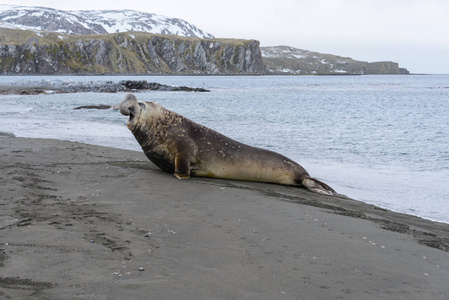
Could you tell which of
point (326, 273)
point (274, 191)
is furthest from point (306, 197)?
point (326, 273)

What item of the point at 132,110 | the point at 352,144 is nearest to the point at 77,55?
the point at 352,144

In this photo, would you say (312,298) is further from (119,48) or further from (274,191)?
(119,48)

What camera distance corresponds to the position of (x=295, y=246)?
14.8 ft

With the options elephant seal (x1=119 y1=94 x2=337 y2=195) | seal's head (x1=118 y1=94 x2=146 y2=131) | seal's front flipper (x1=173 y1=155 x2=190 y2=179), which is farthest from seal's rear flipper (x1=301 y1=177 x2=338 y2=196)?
seal's head (x1=118 y1=94 x2=146 y2=131)

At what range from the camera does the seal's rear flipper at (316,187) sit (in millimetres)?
8616

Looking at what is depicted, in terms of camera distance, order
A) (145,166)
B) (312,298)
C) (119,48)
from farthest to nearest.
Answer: (119,48) < (145,166) < (312,298)

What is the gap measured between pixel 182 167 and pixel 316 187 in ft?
8.07

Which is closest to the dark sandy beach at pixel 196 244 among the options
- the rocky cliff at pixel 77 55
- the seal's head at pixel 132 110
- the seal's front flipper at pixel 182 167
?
the seal's front flipper at pixel 182 167

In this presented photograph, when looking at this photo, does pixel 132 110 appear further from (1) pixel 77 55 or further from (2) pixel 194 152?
(1) pixel 77 55

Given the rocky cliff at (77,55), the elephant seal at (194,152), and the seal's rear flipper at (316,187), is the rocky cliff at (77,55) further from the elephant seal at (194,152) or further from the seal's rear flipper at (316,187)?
the seal's rear flipper at (316,187)

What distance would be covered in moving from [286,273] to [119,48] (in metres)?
193

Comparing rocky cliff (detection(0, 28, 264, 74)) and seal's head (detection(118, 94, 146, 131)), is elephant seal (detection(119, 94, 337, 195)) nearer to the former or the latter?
seal's head (detection(118, 94, 146, 131))

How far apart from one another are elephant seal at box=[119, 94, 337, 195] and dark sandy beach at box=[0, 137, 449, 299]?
0.96 m

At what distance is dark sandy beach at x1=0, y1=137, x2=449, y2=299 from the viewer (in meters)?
3.31
